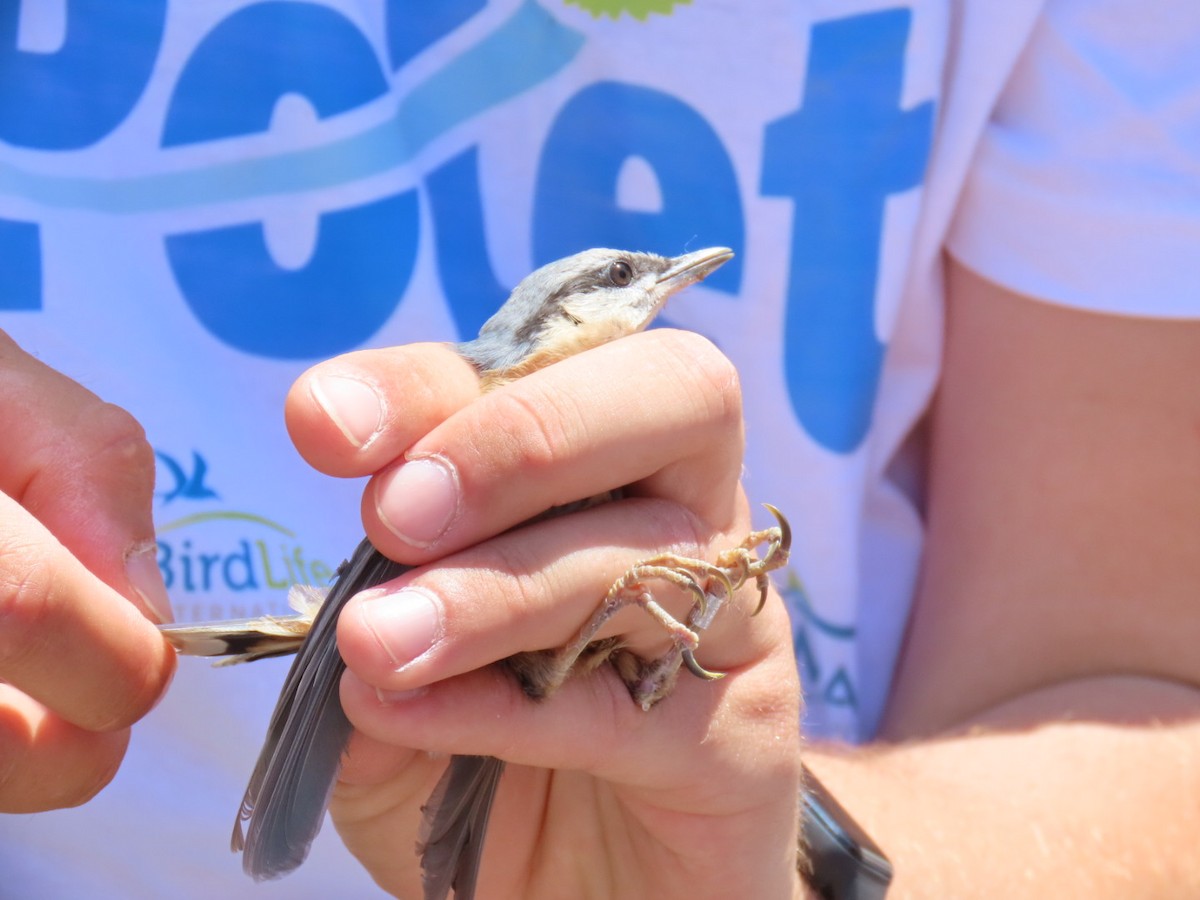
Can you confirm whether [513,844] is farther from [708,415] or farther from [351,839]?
[708,415]

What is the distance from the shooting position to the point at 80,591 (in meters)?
1.03

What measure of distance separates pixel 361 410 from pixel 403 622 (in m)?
0.23

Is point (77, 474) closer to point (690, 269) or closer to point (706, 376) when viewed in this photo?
point (706, 376)

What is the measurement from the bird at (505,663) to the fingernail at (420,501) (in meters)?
0.14

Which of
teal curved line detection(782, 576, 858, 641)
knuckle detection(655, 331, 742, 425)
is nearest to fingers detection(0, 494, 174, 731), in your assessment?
knuckle detection(655, 331, 742, 425)

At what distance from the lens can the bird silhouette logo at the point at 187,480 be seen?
1.84m

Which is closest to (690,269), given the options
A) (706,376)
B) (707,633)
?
(706,376)

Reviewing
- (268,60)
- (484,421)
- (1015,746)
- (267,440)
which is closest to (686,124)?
(268,60)

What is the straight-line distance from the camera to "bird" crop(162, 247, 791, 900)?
3.67ft

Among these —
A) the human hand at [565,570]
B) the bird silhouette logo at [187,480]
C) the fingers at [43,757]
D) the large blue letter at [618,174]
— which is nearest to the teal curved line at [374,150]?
the large blue letter at [618,174]

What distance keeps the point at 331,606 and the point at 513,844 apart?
57 cm

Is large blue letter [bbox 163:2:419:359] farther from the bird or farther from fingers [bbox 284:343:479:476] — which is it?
fingers [bbox 284:343:479:476]

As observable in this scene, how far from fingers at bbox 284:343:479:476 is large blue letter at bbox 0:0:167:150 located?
113 cm

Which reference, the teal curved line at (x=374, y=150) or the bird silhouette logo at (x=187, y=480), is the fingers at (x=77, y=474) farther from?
the teal curved line at (x=374, y=150)
